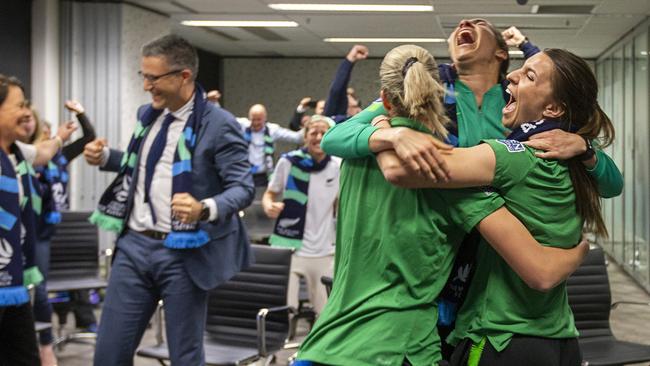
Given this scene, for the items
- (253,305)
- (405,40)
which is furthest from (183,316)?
(405,40)

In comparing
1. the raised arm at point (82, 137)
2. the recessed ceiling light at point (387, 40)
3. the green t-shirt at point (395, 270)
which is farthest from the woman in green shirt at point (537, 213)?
the recessed ceiling light at point (387, 40)

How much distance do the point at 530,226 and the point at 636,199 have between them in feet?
33.0

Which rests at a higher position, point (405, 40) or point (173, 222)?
point (405, 40)

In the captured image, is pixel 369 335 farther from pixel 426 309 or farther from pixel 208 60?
pixel 208 60

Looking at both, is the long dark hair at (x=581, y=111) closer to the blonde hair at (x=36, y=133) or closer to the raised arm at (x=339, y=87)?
A: the raised arm at (x=339, y=87)

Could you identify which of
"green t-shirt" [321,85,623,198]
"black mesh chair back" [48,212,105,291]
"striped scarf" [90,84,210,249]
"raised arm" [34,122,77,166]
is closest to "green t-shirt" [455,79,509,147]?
"green t-shirt" [321,85,623,198]

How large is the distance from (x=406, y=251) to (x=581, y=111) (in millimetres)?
522

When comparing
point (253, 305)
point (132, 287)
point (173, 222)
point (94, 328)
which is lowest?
point (94, 328)

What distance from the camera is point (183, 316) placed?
3.70 meters

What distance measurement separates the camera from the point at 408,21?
12.7m

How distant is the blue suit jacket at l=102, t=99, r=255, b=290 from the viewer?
3.71m

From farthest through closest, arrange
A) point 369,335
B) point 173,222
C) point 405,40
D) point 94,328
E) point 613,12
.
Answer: point 405,40
point 613,12
point 94,328
point 173,222
point 369,335

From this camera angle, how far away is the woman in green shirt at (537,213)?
2146 millimetres

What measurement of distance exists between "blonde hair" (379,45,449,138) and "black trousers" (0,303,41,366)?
2.21 meters
